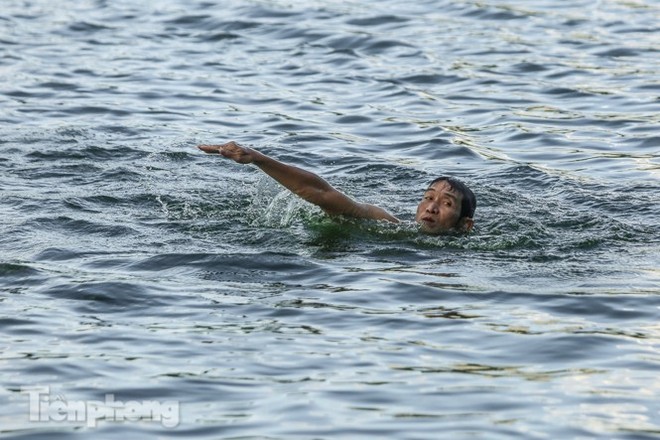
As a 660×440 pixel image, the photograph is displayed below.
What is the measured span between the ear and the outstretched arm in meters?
0.56

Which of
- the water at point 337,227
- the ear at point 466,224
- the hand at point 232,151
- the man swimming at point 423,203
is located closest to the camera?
the water at point 337,227

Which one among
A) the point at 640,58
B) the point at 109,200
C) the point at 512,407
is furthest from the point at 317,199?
the point at 640,58

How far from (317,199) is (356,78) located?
7.61 meters

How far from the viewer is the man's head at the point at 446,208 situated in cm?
1168

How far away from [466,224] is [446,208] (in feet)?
0.92

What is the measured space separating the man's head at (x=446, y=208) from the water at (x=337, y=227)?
20cm

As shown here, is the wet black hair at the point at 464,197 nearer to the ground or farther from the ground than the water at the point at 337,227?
farther from the ground

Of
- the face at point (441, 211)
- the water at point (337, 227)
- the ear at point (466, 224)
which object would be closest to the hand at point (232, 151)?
the water at point (337, 227)

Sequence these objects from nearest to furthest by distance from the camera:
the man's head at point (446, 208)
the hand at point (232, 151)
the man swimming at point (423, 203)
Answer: the hand at point (232, 151)
the man swimming at point (423, 203)
the man's head at point (446, 208)

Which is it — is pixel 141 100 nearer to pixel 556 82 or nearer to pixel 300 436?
pixel 556 82

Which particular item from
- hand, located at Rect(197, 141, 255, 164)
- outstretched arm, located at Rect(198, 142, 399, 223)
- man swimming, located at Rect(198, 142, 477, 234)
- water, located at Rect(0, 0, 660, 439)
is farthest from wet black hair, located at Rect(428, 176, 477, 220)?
hand, located at Rect(197, 141, 255, 164)

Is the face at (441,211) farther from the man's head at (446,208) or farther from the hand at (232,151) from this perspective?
the hand at (232,151)

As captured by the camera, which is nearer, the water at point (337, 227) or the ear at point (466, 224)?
the water at point (337, 227)

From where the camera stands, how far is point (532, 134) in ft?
51.3
